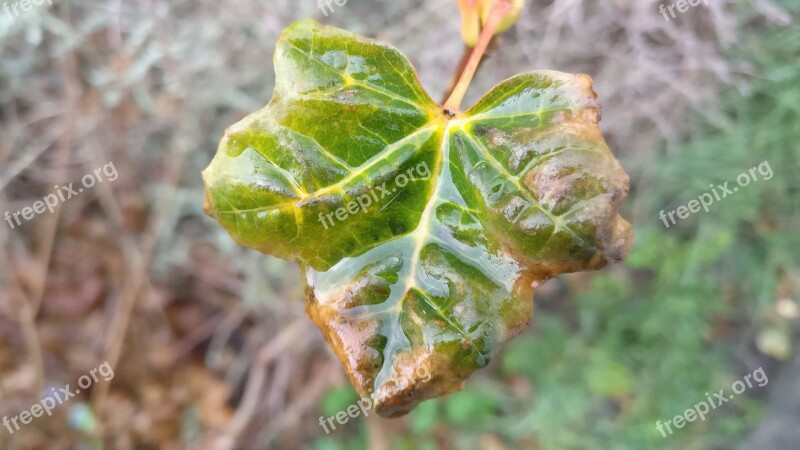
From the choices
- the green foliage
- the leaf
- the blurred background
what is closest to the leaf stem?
the leaf

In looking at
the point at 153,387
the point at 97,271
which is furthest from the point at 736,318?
the point at 97,271

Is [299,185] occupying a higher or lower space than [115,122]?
lower

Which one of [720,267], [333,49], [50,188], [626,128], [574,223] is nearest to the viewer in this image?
[574,223]

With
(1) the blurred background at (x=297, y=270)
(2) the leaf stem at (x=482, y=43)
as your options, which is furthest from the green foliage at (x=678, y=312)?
(2) the leaf stem at (x=482, y=43)

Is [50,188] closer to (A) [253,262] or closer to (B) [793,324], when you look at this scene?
(A) [253,262]

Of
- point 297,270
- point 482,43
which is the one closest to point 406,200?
point 482,43

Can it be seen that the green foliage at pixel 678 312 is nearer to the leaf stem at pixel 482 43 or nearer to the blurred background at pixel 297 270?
the blurred background at pixel 297 270

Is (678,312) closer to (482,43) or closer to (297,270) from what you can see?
(297,270)
